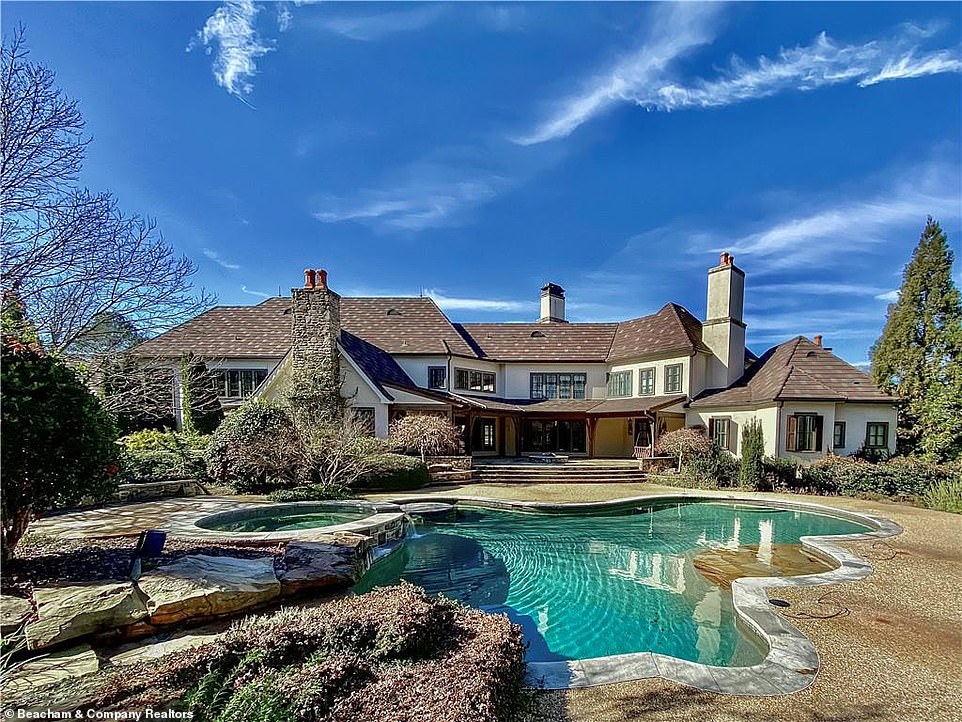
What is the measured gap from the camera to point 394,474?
16.1 m

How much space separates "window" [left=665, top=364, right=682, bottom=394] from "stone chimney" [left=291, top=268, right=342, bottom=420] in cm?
1761

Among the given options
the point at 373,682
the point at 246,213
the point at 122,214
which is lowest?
the point at 373,682

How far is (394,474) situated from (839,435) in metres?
19.8

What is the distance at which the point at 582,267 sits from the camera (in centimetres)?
2638

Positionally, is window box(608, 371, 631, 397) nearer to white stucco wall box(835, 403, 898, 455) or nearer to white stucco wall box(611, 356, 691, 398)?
white stucco wall box(611, 356, 691, 398)

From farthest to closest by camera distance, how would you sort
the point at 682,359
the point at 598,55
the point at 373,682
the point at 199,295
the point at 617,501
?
the point at 682,359, the point at 617,501, the point at 598,55, the point at 199,295, the point at 373,682

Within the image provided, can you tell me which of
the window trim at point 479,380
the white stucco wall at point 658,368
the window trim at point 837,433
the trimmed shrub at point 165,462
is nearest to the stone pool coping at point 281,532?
the trimmed shrub at point 165,462

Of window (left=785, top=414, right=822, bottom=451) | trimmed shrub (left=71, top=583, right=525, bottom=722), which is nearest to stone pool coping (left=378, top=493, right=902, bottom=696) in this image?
trimmed shrub (left=71, top=583, right=525, bottom=722)

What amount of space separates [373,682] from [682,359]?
77.0 feet

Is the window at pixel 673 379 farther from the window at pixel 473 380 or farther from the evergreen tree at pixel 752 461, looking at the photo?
the window at pixel 473 380

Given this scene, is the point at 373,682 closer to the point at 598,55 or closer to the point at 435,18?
the point at 435,18

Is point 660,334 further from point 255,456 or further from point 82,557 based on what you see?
point 82,557

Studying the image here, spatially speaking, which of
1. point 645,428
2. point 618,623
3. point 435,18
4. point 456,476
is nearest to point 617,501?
point 456,476

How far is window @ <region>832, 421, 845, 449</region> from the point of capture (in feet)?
63.2
